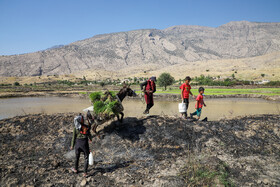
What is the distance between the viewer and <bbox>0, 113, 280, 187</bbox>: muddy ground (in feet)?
18.5

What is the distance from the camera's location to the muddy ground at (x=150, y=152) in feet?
18.5

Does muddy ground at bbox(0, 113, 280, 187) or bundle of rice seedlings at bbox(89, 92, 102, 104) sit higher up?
bundle of rice seedlings at bbox(89, 92, 102, 104)

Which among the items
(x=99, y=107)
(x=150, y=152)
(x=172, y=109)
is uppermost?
(x=99, y=107)

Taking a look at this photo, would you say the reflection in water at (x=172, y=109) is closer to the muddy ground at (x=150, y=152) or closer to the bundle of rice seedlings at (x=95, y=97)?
the muddy ground at (x=150, y=152)

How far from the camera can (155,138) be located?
8.34 meters

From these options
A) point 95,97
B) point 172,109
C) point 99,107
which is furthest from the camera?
point 172,109

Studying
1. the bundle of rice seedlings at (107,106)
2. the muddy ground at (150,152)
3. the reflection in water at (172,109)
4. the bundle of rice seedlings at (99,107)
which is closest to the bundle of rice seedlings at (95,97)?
the bundle of rice seedlings at (107,106)

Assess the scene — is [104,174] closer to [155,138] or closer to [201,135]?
[155,138]

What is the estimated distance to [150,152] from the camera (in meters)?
7.60

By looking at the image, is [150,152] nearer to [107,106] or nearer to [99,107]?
[107,106]

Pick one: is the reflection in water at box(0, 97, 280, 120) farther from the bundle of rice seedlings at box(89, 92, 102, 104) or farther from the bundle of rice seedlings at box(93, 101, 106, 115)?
the bundle of rice seedlings at box(93, 101, 106, 115)

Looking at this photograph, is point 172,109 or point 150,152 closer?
point 150,152

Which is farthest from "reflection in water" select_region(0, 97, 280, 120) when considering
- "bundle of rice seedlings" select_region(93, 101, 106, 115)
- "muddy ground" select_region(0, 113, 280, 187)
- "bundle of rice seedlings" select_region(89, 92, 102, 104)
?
"bundle of rice seedlings" select_region(93, 101, 106, 115)

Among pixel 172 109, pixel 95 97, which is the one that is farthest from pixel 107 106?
pixel 172 109
